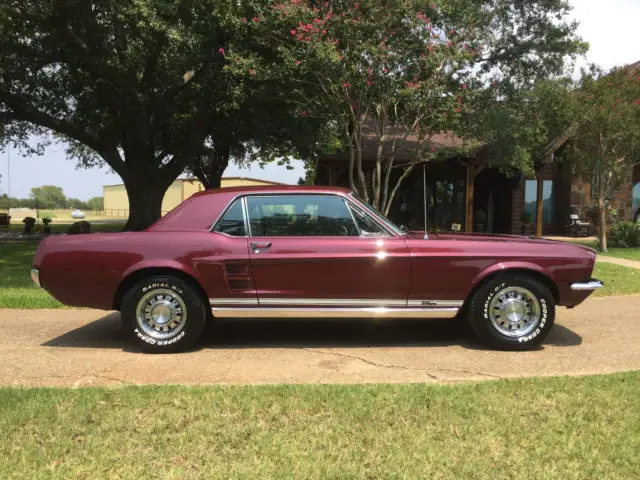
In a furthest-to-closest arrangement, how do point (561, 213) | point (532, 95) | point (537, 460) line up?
point (561, 213)
point (532, 95)
point (537, 460)

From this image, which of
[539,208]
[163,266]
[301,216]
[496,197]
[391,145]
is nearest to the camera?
[163,266]

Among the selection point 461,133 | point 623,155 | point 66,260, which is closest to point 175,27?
point 461,133

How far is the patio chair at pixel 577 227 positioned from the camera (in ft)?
68.3

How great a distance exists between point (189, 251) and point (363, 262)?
5.18ft

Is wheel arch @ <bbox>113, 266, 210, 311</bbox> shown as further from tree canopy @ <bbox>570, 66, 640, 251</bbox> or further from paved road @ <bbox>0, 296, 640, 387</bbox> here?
tree canopy @ <bbox>570, 66, 640, 251</bbox>

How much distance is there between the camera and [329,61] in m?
9.76

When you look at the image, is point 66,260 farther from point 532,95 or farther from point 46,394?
point 532,95

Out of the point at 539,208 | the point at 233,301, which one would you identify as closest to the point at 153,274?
the point at 233,301

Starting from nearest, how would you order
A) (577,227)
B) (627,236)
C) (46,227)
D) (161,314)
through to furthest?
(161,314)
(627,236)
(577,227)
(46,227)

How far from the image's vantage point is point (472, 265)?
15.9 feet

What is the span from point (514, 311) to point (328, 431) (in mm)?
2579

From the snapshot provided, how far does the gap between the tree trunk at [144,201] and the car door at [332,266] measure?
607 inches

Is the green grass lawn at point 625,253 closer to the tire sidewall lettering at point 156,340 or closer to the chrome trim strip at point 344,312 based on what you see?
the chrome trim strip at point 344,312

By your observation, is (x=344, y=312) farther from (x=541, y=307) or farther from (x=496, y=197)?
(x=496, y=197)
